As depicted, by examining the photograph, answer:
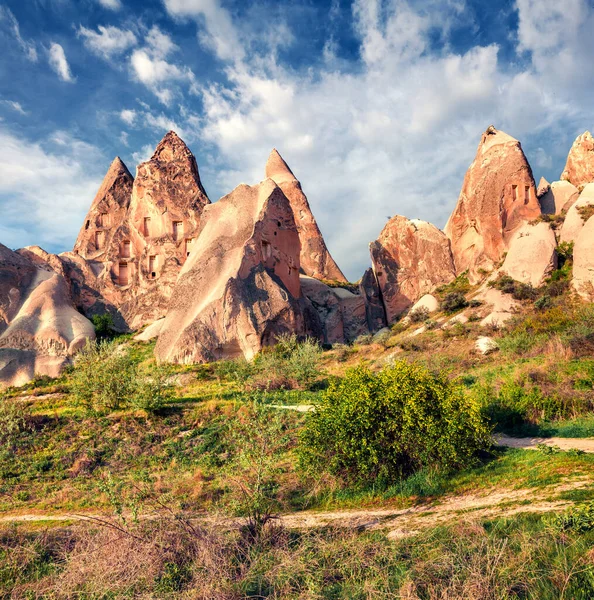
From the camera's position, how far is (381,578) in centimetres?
448

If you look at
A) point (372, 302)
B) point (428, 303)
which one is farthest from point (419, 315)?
point (372, 302)

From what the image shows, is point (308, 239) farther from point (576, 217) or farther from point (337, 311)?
point (576, 217)

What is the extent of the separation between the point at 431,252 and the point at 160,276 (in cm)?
2375

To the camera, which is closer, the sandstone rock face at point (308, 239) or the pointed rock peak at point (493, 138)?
the pointed rock peak at point (493, 138)

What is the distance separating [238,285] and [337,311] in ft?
36.3

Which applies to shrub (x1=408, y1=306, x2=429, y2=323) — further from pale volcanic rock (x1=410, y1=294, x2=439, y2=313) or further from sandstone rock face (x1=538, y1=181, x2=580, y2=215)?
sandstone rock face (x1=538, y1=181, x2=580, y2=215)

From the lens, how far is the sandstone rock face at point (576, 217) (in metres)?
26.7

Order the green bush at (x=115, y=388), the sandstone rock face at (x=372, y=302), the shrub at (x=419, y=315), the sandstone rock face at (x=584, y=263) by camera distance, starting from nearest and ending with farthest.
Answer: the green bush at (x=115, y=388), the sandstone rock face at (x=584, y=263), the shrub at (x=419, y=315), the sandstone rock face at (x=372, y=302)

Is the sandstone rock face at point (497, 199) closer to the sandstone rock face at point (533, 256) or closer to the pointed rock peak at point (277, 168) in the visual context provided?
the sandstone rock face at point (533, 256)

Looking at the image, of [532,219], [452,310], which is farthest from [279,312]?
[532,219]

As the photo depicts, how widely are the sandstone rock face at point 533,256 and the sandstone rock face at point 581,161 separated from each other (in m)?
12.8

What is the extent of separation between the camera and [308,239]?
5247cm

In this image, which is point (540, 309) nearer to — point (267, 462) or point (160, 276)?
point (267, 462)

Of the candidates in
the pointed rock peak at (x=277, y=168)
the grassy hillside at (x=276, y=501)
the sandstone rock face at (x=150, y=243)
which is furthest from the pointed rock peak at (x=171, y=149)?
the grassy hillside at (x=276, y=501)
